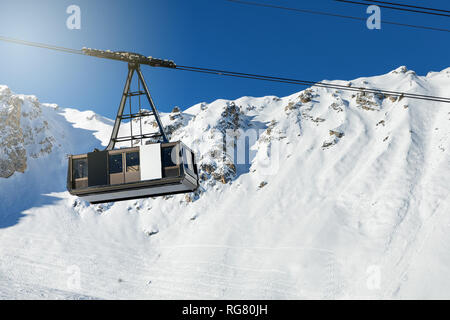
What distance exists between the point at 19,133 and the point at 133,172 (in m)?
138

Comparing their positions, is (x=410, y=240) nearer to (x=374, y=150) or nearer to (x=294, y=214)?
(x=294, y=214)

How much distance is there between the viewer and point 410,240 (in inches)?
3147

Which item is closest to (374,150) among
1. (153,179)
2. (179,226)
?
(179,226)

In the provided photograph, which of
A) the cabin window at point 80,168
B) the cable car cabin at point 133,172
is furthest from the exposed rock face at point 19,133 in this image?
the cable car cabin at point 133,172

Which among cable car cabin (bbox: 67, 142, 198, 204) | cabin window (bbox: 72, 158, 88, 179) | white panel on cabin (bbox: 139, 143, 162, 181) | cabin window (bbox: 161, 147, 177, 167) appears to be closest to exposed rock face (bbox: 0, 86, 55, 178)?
cabin window (bbox: 72, 158, 88, 179)

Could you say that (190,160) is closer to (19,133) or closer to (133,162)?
(133,162)

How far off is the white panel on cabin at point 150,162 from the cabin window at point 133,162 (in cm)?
17

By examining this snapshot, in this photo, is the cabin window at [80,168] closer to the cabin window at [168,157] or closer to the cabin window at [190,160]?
the cabin window at [168,157]

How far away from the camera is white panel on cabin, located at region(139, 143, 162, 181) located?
674 inches

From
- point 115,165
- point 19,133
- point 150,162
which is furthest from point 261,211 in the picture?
point 150,162

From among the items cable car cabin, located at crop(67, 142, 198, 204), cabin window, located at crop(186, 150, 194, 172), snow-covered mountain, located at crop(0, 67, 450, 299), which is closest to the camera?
cable car cabin, located at crop(67, 142, 198, 204)

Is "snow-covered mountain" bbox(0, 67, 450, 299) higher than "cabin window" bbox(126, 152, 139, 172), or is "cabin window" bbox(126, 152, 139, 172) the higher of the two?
"cabin window" bbox(126, 152, 139, 172)

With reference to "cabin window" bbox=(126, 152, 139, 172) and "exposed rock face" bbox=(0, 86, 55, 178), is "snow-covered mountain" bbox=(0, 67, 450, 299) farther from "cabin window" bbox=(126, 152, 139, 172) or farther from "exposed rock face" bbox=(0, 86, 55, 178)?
"cabin window" bbox=(126, 152, 139, 172)

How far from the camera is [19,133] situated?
142m
